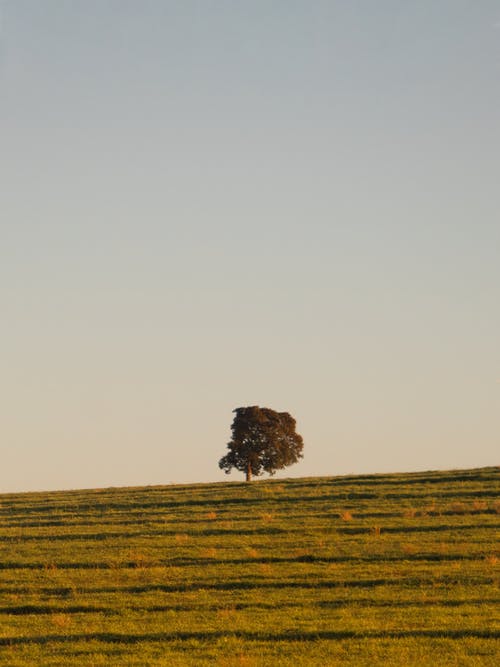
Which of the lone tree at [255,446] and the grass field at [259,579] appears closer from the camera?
the grass field at [259,579]

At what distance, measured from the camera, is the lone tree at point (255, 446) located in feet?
280

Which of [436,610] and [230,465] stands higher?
[230,465]

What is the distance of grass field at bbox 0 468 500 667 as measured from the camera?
25.6 meters

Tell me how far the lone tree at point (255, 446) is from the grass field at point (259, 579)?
2784 cm

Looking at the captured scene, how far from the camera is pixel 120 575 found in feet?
117

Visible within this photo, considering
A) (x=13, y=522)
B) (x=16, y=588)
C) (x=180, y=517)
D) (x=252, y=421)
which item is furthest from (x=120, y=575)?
(x=252, y=421)

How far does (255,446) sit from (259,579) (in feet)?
169

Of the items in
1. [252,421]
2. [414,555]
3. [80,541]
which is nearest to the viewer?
[414,555]

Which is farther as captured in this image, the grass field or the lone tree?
the lone tree

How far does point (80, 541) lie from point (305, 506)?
43.3ft

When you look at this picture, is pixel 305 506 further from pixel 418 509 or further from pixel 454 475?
pixel 454 475

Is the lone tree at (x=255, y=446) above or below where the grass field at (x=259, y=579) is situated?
above

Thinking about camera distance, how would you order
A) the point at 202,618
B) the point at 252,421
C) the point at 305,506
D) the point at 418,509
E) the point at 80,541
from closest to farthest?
the point at 202,618 < the point at 80,541 < the point at 418,509 < the point at 305,506 < the point at 252,421

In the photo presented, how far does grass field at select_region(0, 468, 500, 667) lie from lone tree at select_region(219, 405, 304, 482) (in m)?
27.8
